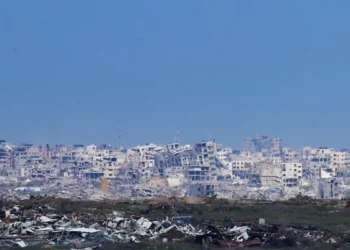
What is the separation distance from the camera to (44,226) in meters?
24.6

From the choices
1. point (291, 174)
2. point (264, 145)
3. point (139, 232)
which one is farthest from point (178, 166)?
point (139, 232)

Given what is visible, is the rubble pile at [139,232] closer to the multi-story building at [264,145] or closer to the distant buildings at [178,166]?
the distant buildings at [178,166]

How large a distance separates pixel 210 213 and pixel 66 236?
656 cm

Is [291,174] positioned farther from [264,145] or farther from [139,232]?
[139,232]

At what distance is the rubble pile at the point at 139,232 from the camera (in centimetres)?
2233

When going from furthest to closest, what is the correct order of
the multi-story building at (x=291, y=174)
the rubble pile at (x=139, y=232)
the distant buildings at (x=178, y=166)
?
the multi-story building at (x=291, y=174) → the distant buildings at (x=178, y=166) → the rubble pile at (x=139, y=232)

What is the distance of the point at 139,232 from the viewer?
23938 mm

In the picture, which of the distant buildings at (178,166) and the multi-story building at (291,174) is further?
the multi-story building at (291,174)

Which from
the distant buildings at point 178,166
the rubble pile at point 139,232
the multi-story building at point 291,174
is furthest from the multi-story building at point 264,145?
the rubble pile at point 139,232

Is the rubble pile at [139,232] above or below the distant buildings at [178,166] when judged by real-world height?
below

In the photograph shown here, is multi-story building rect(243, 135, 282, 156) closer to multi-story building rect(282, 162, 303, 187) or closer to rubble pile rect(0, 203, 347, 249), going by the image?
multi-story building rect(282, 162, 303, 187)

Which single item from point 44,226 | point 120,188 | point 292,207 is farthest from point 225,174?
point 44,226

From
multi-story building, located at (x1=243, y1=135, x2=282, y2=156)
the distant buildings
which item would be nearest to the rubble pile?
the distant buildings

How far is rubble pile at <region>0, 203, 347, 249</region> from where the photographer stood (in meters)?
22.3
